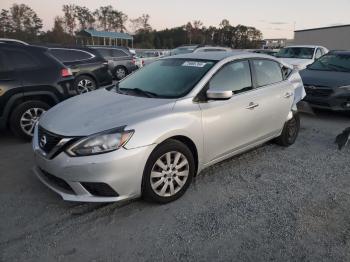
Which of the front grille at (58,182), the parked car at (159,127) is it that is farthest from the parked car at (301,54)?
the front grille at (58,182)

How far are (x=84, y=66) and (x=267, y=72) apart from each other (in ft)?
20.4

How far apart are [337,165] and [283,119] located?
40.3 inches

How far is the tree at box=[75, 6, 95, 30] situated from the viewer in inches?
2842

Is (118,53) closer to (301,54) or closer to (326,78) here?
(301,54)

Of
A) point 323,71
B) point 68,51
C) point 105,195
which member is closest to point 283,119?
point 105,195

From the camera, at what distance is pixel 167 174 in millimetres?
3582

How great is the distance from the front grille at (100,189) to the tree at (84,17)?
75.2m

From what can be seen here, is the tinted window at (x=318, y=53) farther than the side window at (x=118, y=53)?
No

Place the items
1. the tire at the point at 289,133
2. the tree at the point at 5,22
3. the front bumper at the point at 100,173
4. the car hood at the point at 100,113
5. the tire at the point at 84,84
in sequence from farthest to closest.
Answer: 1. the tree at the point at 5,22
2. the tire at the point at 84,84
3. the tire at the point at 289,133
4. the car hood at the point at 100,113
5. the front bumper at the point at 100,173

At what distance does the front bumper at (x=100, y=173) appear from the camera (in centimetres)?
312

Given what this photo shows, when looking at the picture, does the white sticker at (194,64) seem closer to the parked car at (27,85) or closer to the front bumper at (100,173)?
the front bumper at (100,173)

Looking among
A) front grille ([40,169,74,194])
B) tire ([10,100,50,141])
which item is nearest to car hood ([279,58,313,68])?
tire ([10,100,50,141])

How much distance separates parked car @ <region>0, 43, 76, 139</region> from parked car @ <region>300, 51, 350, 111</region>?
5664 mm

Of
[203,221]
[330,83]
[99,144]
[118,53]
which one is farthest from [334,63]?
[118,53]
